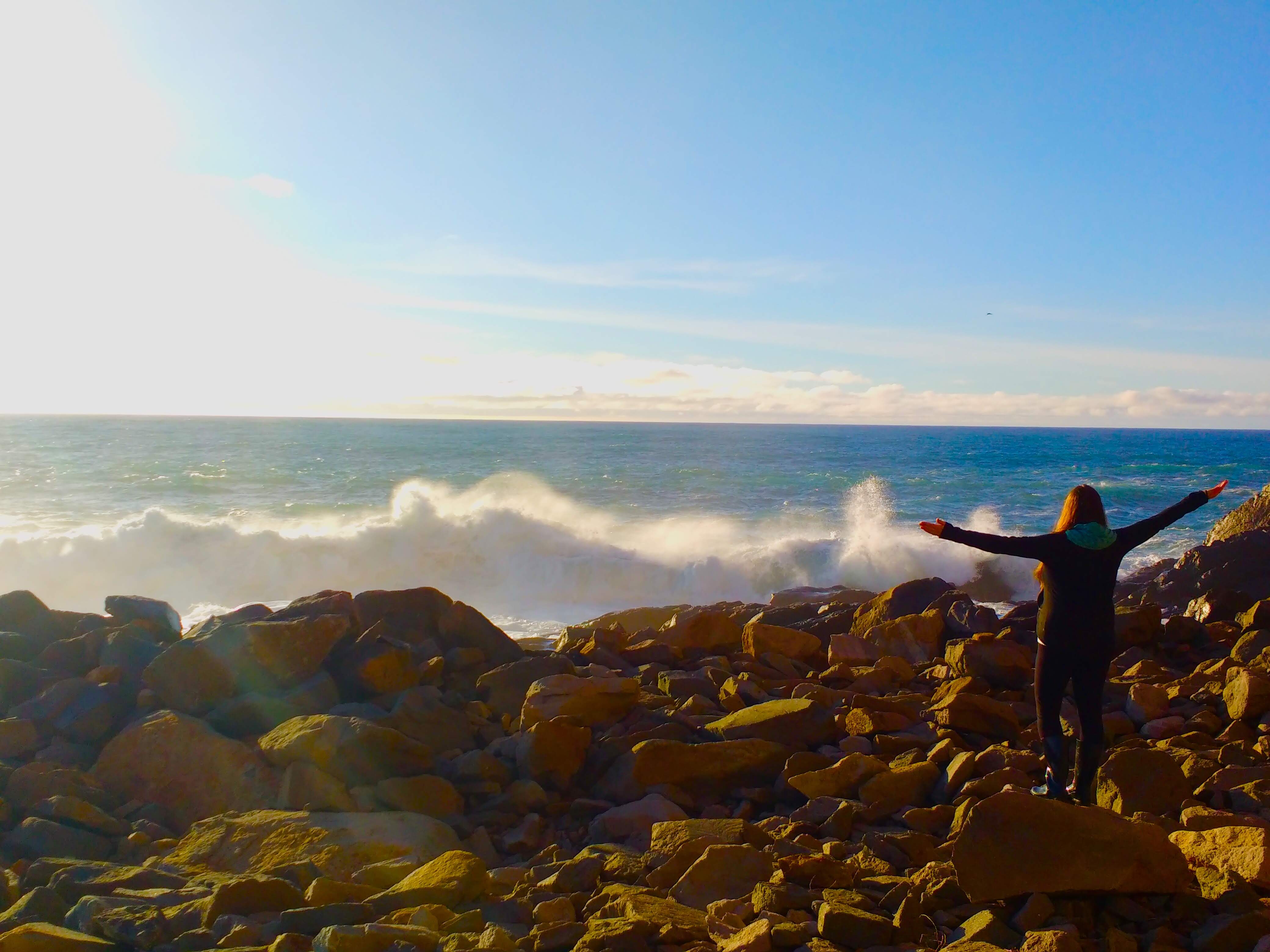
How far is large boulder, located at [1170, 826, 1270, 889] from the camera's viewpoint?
11.1 ft

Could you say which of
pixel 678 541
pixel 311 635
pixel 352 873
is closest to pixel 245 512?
pixel 678 541

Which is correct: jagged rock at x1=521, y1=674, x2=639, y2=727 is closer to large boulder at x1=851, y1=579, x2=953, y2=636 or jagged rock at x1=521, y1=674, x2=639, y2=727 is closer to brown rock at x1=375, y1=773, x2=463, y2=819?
brown rock at x1=375, y1=773, x2=463, y2=819

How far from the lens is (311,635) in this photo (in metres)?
6.66

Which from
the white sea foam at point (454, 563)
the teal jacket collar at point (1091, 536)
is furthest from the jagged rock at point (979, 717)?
the white sea foam at point (454, 563)

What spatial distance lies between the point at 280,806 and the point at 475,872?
1.70m

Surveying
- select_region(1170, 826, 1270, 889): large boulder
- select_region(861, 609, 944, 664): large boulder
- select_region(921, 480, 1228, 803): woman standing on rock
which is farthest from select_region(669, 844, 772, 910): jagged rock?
select_region(861, 609, 944, 664): large boulder

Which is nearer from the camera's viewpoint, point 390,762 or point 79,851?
point 79,851

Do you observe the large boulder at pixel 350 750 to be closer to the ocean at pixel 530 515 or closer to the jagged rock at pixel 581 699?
the jagged rock at pixel 581 699

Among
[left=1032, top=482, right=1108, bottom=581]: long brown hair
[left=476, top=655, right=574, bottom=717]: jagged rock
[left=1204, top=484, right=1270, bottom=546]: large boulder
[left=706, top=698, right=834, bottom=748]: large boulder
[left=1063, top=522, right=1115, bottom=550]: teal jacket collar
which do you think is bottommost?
[left=476, top=655, right=574, bottom=717]: jagged rock

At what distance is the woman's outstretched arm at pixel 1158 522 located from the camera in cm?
444

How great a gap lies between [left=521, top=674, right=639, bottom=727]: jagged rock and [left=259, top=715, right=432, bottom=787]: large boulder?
0.83m

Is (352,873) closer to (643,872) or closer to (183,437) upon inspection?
(643,872)

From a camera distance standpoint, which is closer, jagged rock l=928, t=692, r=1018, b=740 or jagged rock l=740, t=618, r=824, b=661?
jagged rock l=928, t=692, r=1018, b=740

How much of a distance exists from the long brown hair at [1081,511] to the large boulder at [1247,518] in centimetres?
971
